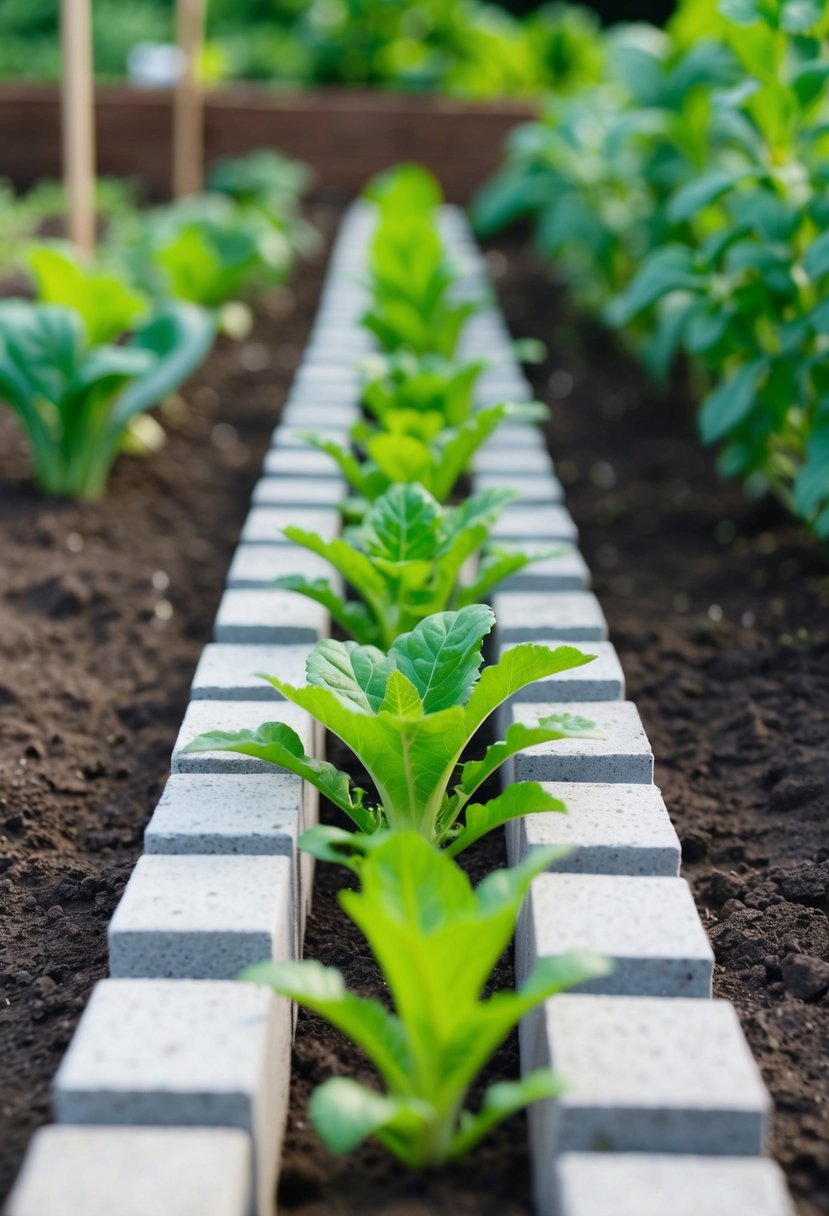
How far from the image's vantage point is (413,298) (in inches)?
164

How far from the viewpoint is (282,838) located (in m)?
1.90

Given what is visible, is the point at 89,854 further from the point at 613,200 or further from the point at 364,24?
the point at 364,24

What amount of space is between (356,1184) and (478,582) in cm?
113

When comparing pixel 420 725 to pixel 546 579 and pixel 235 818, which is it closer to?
pixel 235 818

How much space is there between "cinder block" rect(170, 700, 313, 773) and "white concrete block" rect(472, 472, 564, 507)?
1.07 metres

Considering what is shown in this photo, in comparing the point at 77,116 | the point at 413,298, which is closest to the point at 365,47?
the point at 77,116

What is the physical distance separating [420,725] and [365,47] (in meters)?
8.01

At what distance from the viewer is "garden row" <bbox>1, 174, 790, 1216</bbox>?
144 cm

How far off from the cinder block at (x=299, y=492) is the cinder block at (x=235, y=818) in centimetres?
120

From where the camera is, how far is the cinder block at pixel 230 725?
2092 mm

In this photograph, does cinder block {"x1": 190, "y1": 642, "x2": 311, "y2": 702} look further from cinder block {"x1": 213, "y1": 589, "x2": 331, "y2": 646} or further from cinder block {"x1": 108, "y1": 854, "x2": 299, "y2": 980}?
cinder block {"x1": 108, "y1": 854, "x2": 299, "y2": 980}

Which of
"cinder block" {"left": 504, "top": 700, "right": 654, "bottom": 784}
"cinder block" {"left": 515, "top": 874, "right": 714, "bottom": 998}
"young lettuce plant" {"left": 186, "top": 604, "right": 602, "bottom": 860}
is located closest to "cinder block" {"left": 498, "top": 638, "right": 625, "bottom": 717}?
"cinder block" {"left": 504, "top": 700, "right": 654, "bottom": 784}

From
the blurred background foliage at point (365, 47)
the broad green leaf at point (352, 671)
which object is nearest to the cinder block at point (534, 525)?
the broad green leaf at point (352, 671)

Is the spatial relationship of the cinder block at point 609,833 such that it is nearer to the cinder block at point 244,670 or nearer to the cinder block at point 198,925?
the cinder block at point 198,925
